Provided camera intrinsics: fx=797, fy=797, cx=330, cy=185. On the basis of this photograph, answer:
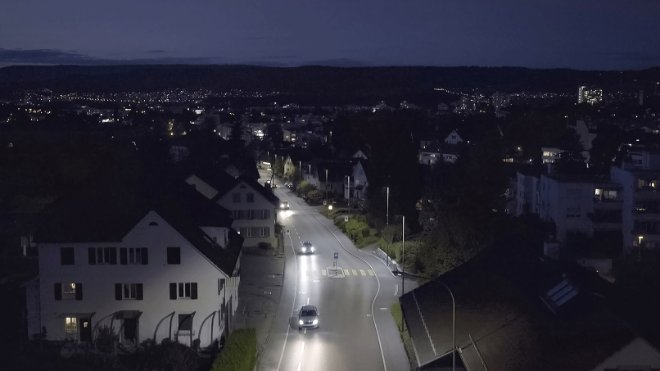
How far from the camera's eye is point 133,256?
17844mm

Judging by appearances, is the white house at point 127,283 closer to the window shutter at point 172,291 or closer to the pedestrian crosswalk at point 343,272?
the window shutter at point 172,291

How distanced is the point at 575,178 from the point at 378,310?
39.4 ft

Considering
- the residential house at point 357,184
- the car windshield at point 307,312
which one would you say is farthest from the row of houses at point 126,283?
the residential house at point 357,184

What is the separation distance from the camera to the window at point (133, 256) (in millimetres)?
17828

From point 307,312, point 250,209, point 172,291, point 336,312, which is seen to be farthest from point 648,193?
point 172,291

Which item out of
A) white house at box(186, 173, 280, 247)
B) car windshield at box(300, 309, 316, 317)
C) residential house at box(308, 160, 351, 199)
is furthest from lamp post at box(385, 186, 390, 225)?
residential house at box(308, 160, 351, 199)

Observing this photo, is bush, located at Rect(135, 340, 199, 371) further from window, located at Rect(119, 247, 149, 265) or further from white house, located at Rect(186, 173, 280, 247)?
white house, located at Rect(186, 173, 280, 247)

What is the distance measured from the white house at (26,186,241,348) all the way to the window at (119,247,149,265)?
0.07ft

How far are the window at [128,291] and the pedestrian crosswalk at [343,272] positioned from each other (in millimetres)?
Result: 8424

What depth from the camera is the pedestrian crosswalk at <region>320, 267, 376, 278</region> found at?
25172 millimetres

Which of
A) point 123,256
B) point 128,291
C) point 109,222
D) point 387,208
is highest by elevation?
point 109,222

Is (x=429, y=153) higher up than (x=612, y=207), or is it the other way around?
(x=612, y=207)

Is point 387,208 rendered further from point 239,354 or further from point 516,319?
point 516,319

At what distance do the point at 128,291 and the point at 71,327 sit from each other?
150 centimetres
